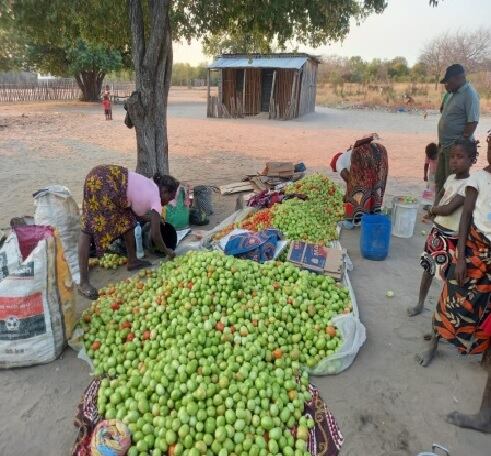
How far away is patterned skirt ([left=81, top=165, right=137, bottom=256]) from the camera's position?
416 cm

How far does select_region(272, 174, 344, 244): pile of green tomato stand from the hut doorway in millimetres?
16561

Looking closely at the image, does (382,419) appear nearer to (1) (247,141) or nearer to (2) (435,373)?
(2) (435,373)

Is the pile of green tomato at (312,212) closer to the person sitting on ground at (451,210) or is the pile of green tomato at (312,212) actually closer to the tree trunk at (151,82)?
the person sitting on ground at (451,210)

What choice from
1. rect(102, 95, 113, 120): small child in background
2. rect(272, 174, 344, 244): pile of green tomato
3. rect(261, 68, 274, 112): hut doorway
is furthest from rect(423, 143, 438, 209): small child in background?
rect(102, 95, 113, 120): small child in background

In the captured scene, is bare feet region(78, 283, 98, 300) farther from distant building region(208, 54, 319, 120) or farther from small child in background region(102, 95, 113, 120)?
distant building region(208, 54, 319, 120)

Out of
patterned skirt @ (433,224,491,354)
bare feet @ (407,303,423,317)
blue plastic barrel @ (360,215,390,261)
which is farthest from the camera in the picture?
blue plastic barrel @ (360,215,390,261)

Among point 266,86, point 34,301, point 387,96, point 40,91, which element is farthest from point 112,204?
point 40,91

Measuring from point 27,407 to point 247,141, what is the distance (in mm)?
12670

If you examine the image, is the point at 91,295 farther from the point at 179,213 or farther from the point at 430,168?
the point at 430,168

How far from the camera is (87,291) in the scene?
4195 millimetres

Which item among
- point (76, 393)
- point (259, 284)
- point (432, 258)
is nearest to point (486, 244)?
point (432, 258)

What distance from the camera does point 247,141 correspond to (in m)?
14.7

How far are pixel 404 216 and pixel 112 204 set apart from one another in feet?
13.0

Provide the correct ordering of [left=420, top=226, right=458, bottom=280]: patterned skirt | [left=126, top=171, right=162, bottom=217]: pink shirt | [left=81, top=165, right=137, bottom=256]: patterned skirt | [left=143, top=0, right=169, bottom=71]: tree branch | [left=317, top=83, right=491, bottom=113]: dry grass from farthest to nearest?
1. [left=317, top=83, right=491, bottom=113]: dry grass
2. [left=143, top=0, right=169, bottom=71]: tree branch
3. [left=126, top=171, right=162, bottom=217]: pink shirt
4. [left=81, top=165, right=137, bottom=256]: patterned skirt
5. [left=420, top=226, right=458, bottom=280]: patterned skirt
